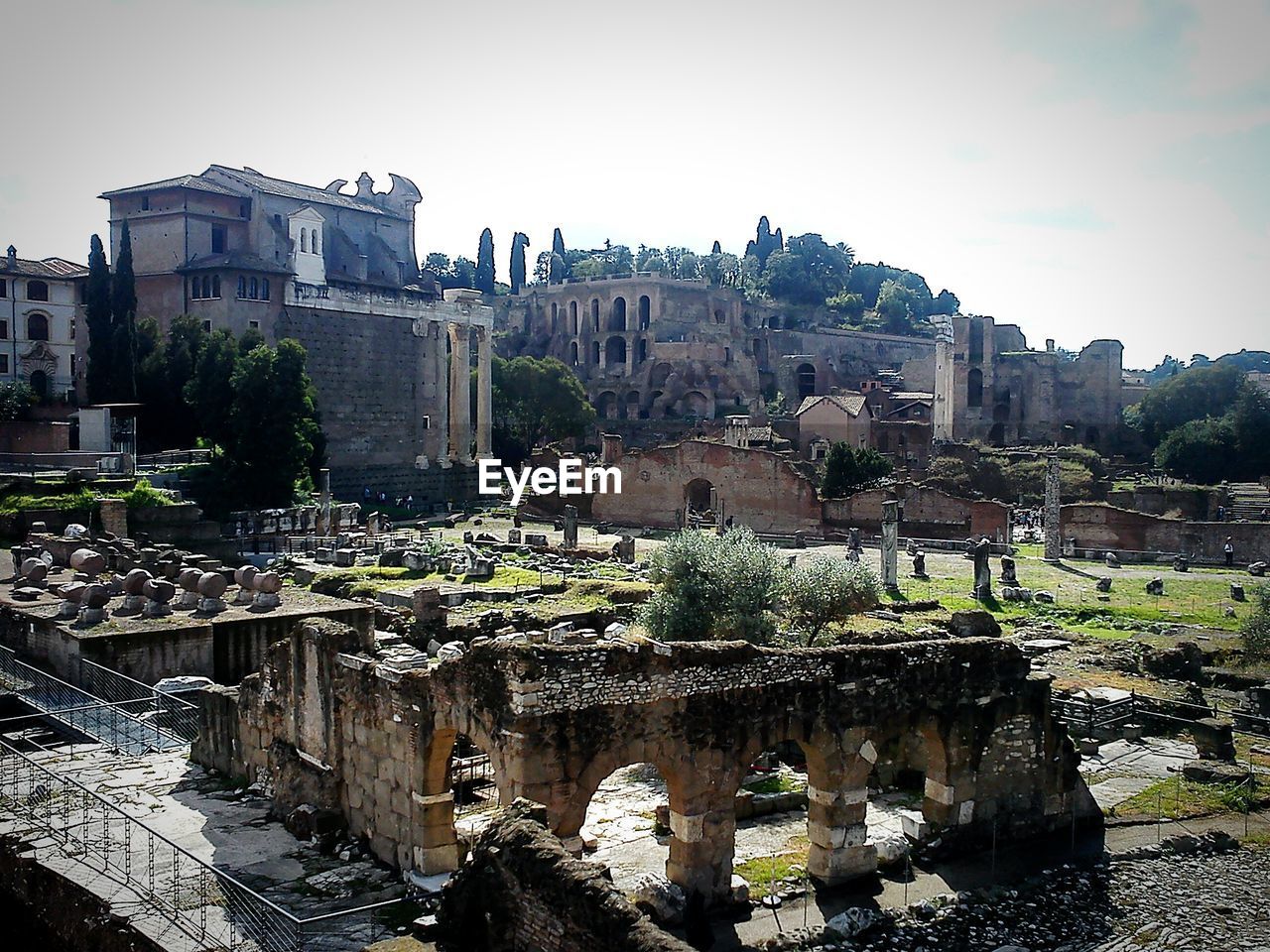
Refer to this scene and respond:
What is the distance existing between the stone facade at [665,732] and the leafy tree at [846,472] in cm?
3598

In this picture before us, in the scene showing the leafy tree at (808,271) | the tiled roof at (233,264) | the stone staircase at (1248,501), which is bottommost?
the stone staircase at (1248,501)

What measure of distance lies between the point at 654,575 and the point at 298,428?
79.5 feet

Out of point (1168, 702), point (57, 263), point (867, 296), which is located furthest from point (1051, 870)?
point (867, 296)

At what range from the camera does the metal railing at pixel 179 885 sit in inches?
410

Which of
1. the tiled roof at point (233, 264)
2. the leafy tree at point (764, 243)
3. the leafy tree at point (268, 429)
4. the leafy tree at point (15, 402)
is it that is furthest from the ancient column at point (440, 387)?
the leafy tree at point (764, 243)

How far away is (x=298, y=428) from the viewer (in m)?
44.4

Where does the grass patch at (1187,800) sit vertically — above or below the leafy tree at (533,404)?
below

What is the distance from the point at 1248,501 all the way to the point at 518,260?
207 ft

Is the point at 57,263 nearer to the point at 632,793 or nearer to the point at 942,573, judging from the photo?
the point at 942,573

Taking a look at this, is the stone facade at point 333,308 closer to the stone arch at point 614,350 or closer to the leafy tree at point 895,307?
the stone arch at point 614,350

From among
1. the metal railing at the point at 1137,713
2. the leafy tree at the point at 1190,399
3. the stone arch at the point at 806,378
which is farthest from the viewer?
the stone arch at the point at 806,378

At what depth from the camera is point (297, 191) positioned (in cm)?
5872

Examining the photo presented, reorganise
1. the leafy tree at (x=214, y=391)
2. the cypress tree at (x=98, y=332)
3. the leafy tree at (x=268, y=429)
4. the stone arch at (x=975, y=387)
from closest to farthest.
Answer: the leafy tree at (x=268, y=429) < the leafy tree at (x=214, y=391) < the cypress tree at (x=98, y=332) < the stone arch at (x=975, y=387)

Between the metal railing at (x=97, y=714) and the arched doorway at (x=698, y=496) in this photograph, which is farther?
the arched doorway at (x=698, y=496)
